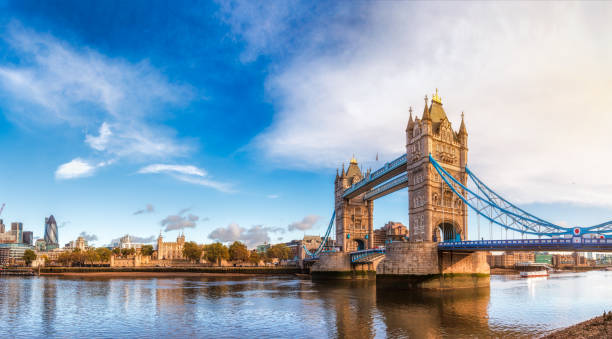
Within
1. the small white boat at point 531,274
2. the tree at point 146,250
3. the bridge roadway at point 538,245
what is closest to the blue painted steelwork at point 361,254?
the bridge roadway at point 538,245

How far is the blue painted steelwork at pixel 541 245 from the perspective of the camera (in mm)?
34312

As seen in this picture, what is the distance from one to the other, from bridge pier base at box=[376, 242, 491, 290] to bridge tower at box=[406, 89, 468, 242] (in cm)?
368

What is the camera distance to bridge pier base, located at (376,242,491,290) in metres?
47.9

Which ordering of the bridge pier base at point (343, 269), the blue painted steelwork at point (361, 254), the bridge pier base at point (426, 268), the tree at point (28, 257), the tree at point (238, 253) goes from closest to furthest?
the bridge pier base at point (426, 268)
the blue painted steelwork at point (361, 254)
the bridge pier base at point (343, 269)
the tree at point (238, 253)
the tree at point (28, 257)

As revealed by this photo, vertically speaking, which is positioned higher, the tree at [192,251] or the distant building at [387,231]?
the distant building at [387,231]

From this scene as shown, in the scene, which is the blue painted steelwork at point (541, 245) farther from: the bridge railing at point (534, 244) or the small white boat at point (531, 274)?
the small white boat at point (531, 274)

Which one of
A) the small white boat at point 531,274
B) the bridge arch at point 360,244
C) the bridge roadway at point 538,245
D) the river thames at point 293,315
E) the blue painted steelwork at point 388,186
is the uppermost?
the blue painted steelwork at point 388,186

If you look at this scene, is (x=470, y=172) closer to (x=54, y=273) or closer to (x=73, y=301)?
(x=73, y=301)

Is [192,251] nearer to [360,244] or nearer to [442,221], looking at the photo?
[360,244]

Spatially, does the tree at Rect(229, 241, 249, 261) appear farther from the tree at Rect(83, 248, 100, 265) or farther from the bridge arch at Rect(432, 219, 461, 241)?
the bridge arch at Rect(432, 219, 461, 241)

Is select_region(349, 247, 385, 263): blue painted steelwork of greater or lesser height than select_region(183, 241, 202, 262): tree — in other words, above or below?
above

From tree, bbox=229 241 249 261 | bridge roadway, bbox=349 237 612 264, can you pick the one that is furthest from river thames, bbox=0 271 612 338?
tree, bbox=229 241 249 261

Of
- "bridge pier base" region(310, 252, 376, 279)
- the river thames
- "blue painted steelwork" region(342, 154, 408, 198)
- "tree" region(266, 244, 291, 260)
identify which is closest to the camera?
the river thames

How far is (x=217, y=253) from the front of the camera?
413ft
